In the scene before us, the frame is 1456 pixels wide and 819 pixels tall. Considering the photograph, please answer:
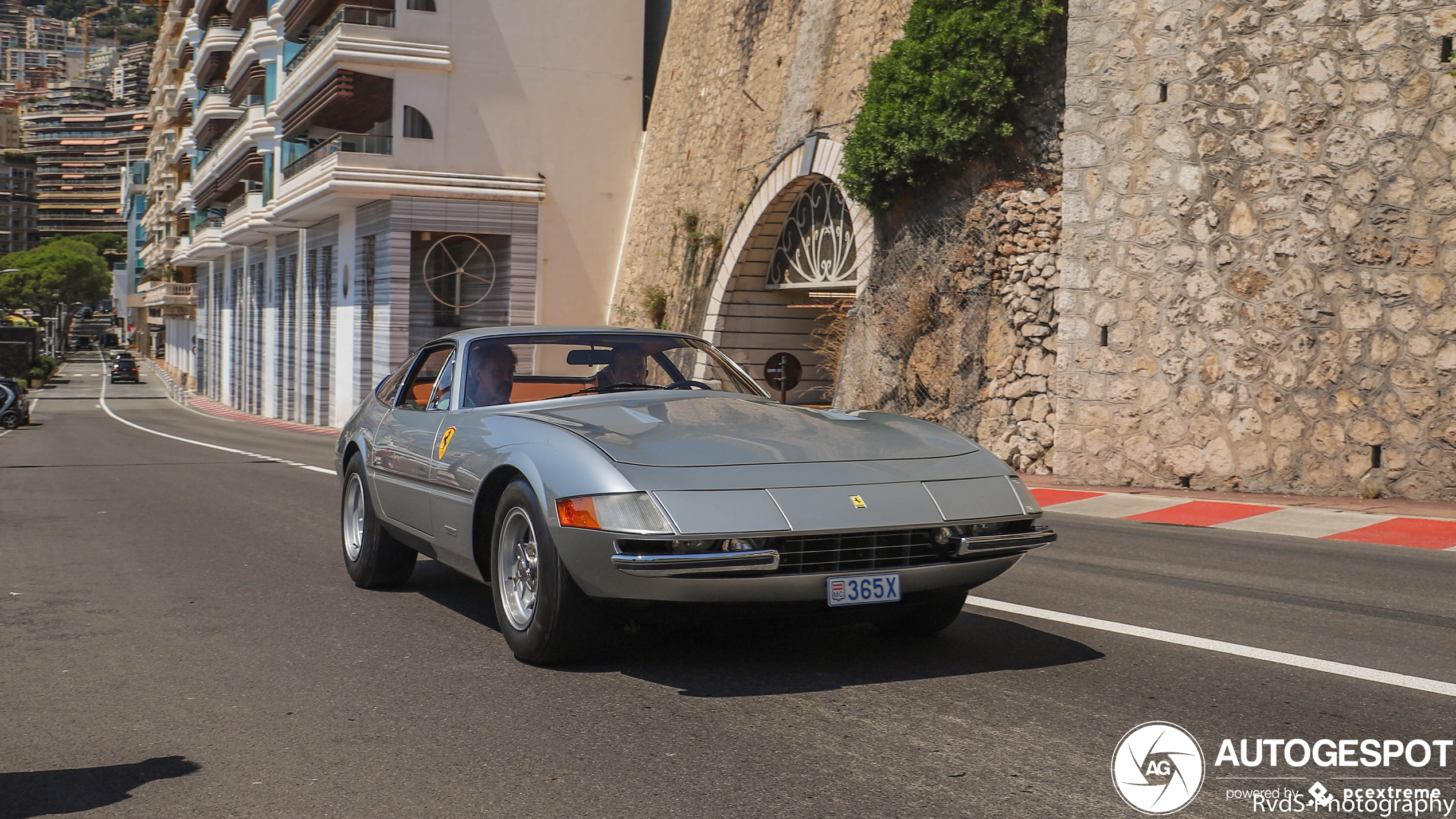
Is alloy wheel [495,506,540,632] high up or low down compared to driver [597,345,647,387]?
down

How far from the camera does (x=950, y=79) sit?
17312 millimetres

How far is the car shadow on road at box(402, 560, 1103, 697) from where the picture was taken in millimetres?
4859

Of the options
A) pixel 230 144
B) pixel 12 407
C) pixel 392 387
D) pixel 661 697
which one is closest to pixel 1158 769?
pixel 661 697

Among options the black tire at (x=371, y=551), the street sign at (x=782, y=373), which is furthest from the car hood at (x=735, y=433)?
the street sign at (x=782, y=373)

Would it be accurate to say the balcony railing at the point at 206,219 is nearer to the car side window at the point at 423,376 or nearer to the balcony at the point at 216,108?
the balcony at the point at 216,108

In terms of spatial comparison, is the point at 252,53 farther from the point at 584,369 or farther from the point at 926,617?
the point at 926,617

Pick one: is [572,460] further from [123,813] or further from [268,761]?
[123,813]

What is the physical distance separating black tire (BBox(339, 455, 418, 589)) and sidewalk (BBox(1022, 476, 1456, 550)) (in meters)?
6.87

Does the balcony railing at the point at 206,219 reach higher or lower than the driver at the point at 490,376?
higher

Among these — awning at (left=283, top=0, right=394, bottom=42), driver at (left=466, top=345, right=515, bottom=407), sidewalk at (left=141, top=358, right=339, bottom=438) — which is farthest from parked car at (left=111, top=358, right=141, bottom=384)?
driver at (left=466, top=345, right=515, bottom=407)

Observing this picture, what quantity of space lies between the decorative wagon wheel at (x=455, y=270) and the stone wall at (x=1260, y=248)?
69.5 ft

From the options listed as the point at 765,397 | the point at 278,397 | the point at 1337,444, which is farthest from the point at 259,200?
the point at 765,397

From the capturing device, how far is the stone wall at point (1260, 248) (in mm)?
12734

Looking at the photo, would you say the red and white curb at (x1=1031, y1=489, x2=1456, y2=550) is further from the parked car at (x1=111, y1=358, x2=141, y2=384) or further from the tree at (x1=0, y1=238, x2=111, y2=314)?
the tree at (x1=0, y1=238, x2=111, y2=314)
